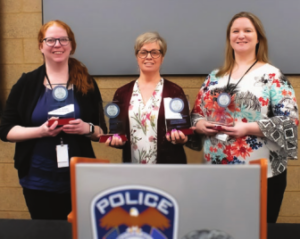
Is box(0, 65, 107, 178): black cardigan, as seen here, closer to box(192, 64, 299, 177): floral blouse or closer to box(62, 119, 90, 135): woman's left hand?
box(62, 119, 90, 135): woman's left hand

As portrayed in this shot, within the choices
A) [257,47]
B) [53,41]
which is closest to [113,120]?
[53,41]

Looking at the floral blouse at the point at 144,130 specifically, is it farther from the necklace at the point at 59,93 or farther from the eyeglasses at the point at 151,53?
the necklace at the point at 59,93

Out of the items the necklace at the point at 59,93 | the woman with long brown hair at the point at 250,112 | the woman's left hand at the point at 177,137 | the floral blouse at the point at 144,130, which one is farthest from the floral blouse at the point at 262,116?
the necklace at the point at 59,93

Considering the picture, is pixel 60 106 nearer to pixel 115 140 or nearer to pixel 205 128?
pixel 115 140

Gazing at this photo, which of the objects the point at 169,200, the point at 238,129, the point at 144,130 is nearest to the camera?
the point at 169,200

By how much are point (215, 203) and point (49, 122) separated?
1071 millimetres

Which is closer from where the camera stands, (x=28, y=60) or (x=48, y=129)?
(x=48, y=129)

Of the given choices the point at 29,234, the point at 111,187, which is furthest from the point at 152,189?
the point at 29,234

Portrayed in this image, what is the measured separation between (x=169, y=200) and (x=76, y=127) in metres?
0.99

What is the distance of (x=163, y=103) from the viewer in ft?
5.31

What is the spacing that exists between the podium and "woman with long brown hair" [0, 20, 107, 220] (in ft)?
3.01

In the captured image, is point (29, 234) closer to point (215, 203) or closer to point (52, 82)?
point (215, 203)

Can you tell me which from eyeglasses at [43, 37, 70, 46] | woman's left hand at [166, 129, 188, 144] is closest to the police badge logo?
woman's left hand at [166, 129, 188, 144]

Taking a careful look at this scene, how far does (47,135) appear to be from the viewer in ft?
5.23
